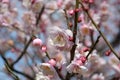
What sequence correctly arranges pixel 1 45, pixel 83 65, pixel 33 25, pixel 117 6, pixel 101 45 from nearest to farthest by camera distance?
pixel 83 65 < pixel 33 25 < pixel 1 45 < pixel 101 45 < pixel 117 6

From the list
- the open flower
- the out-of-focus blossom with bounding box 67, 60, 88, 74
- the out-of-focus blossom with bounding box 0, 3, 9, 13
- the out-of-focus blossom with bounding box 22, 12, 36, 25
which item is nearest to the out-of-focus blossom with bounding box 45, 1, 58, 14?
the out-of-focus blossom with bounding box 22, 12, 36, 25

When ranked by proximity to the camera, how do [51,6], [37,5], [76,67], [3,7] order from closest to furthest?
[76,67], [3,7], [37,5], [51,6]

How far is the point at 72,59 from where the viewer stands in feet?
7.98

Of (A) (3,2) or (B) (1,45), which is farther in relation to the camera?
(B) (1,45)

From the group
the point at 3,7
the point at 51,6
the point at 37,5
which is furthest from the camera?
the point at 51,6

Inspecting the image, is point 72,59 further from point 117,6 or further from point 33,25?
point 117,6

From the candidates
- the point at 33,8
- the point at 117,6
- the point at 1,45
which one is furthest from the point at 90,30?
the point at 117,6

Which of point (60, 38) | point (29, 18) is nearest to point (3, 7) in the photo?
point (29, 18)

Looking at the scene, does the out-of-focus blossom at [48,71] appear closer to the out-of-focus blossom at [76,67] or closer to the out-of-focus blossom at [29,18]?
the out-of-focus blossom at [76,67]

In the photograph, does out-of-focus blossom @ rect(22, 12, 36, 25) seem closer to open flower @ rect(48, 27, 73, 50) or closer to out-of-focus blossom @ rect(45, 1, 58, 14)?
out-of-focus blossom @ rect(45, 1, 58, 14)

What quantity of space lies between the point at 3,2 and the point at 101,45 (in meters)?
2.73

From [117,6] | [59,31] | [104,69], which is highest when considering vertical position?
[59,31]

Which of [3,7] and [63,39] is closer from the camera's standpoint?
[63,39]

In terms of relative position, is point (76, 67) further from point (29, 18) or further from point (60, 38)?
point (29, 18)
